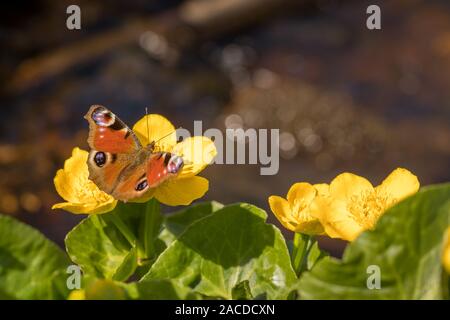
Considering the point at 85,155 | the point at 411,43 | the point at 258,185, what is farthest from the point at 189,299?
the point at 411,43

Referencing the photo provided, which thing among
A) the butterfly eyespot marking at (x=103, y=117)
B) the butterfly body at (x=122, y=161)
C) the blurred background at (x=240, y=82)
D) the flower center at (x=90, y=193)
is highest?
the blurred background at (x=240, y=82)

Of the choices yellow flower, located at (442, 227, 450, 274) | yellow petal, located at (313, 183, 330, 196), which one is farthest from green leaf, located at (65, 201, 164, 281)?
yellow flower, located at (442, 227, 450, 274)

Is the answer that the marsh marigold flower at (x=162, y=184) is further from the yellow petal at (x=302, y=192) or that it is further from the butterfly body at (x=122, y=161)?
the yellow petal at (x=302, y=192)

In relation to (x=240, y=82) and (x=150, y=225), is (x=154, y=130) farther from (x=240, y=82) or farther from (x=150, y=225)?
(x=240, y=82)

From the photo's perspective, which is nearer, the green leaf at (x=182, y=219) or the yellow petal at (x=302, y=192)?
the yellow petal at (x=302, y=192)

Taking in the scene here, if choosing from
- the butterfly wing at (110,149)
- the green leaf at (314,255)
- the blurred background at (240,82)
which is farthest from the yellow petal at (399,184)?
the blurred background at (240,82)
